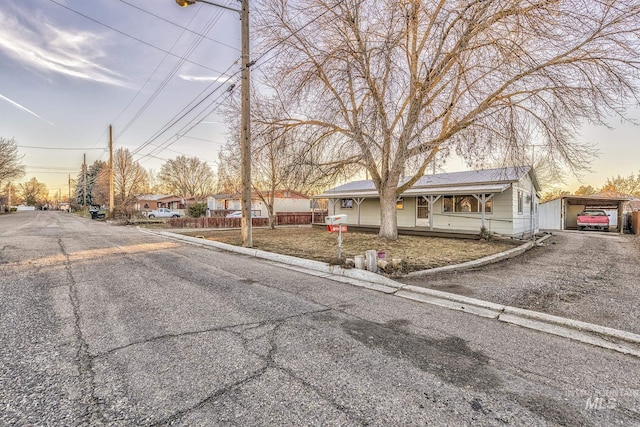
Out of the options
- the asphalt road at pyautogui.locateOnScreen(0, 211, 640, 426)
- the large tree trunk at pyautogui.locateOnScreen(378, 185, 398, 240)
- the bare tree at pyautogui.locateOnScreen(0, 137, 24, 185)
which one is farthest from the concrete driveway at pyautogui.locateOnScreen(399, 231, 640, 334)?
the bare tree at pyautogui.locateOnScreen(0, 137, 24, 185)

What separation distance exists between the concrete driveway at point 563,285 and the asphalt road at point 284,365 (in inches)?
49.9

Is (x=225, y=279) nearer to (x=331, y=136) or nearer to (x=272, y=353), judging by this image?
(x=272, y=353)

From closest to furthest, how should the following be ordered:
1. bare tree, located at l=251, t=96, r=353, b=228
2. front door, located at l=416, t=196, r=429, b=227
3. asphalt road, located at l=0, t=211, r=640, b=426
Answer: asphalt road, located at l=0, t=211, r=640, b=426 < bare tree, located at l=251, t=96, r=353, b=228 < front door, located at l=416, t=196, r=429, b=227

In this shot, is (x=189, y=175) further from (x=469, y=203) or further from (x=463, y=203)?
(x=469, y=203)

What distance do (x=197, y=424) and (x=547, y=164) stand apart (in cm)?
1221

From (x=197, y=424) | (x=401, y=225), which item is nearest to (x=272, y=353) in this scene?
(x=197, y=424)

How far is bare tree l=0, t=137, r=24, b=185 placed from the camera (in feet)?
120

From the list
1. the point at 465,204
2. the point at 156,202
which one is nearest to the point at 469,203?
the point at 465,204

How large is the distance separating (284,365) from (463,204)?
1578 centimetres

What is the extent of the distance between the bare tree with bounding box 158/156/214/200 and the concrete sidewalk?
169 ft

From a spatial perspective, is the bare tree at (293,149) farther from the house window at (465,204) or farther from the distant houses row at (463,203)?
the house window at (465,204)

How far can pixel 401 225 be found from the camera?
1817 centimetres

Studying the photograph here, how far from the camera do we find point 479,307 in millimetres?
4688

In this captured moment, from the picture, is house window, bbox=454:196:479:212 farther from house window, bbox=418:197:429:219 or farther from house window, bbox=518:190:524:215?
house window, bbox=518:190:524:215
